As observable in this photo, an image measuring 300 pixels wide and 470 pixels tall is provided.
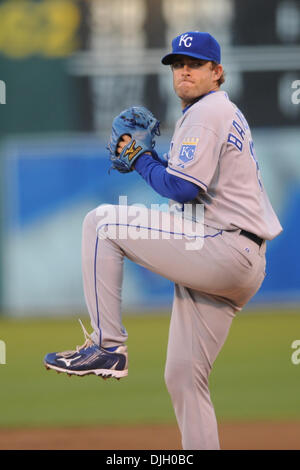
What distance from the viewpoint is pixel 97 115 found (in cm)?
872

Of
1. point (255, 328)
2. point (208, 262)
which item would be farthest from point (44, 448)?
point (255, 328)

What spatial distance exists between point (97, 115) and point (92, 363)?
20.4 ft

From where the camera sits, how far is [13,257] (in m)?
9.02

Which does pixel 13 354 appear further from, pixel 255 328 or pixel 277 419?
pixel 277 419

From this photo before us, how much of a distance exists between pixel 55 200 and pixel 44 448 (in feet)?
16.4

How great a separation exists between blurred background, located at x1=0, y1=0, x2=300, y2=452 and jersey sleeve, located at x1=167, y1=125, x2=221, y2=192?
5688 millimetres

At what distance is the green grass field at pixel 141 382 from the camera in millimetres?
5289

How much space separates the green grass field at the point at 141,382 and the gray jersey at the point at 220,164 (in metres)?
2.55

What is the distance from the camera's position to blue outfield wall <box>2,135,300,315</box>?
893cm

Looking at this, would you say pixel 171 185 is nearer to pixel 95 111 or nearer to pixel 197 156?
pixel 197 156
